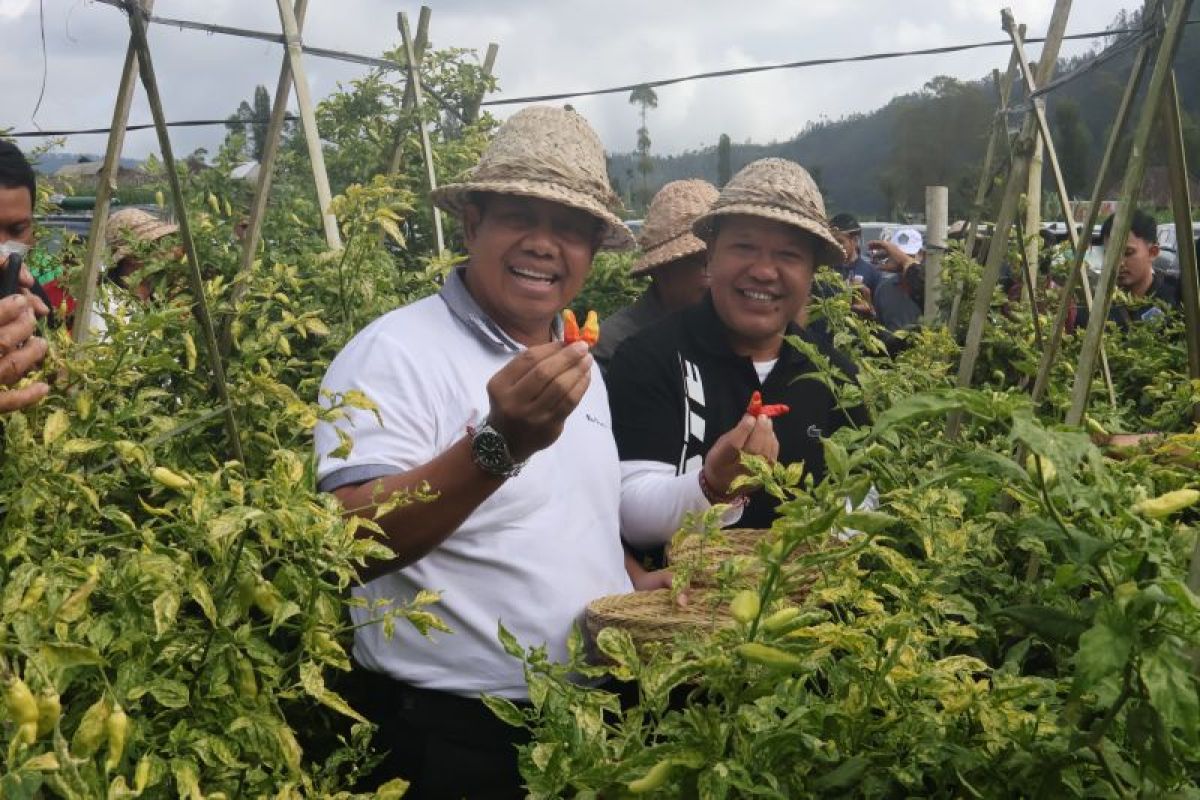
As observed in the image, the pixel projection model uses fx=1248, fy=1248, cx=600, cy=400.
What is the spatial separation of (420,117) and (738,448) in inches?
127

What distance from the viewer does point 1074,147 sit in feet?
175

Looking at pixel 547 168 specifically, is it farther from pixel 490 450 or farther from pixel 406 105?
pixel 406 105

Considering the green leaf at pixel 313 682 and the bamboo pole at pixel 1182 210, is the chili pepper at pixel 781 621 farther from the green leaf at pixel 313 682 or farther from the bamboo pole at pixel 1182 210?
the bamboo pole at pixel 1182 210

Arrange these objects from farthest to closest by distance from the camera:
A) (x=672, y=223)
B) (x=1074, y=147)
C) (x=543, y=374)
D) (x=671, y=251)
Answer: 1. (x=1074, y=147)
2. (x=672, y=223)
3. (x=671, y=251)
4. (x=543, y=374)

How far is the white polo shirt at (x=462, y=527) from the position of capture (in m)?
1.98

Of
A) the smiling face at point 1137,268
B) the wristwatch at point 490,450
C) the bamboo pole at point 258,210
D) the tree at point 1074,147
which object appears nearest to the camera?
the wristwatch at point 490,450

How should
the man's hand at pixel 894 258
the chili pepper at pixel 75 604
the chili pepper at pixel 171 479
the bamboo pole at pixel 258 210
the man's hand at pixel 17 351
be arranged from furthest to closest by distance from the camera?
the man's hand at pixel 894 258 → the bamboo pole at pixel 258 210 → the man's hand at pixel 17 351 → the chili pepper at pixel 171 479 → the chili pepper at pixel 75 604

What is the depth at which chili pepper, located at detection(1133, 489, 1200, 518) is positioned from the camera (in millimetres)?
993

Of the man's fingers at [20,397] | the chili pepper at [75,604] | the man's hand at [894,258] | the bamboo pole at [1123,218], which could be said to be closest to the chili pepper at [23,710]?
the chili pepper at [75,604]

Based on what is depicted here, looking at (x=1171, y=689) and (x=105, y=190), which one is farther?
(x=105, y=190)

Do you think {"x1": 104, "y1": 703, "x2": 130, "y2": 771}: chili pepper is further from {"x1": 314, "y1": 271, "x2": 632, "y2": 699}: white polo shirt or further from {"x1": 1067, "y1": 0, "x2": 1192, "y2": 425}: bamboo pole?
{"x1": 1067, "y1": 0, "x2": 1192, "y2": 425}: bamboo pole

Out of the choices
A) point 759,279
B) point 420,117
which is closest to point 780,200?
point 759,279

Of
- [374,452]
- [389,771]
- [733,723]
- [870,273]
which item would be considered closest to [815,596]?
[733,723]

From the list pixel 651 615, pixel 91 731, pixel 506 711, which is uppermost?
pixel 91 731
